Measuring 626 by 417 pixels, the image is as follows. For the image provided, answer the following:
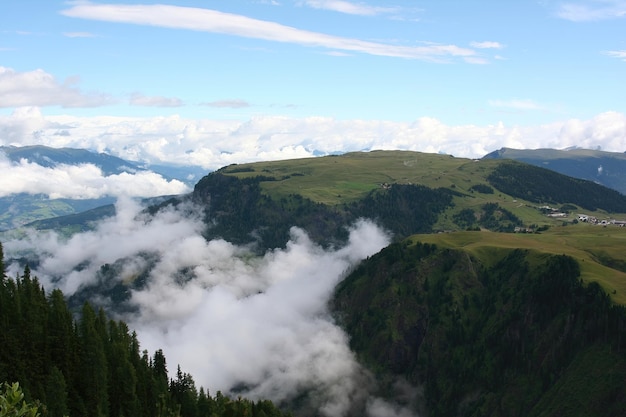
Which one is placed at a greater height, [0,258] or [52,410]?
[0,258]

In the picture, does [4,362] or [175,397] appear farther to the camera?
[175,397]

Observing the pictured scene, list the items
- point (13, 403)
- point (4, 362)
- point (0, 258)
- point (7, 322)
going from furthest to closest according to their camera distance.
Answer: point (0, 258), point (7, 322), point (4, 362), point (13, 403)

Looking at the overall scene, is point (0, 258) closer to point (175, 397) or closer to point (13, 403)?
point (175, 397)

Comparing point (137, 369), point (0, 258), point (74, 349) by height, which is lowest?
point (137, 369)

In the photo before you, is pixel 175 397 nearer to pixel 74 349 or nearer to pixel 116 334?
pixel 116 334

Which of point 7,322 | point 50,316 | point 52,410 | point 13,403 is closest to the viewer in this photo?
point 13,403

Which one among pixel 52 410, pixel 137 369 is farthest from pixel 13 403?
pixel 137 369
